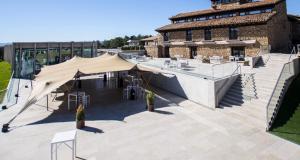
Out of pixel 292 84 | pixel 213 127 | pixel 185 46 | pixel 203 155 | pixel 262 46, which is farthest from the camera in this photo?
pixel 185 46

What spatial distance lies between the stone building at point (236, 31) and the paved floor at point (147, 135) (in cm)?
1312

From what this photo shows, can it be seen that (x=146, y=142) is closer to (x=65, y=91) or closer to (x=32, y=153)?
(x=32, y=153)

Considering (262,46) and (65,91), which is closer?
(65,91)

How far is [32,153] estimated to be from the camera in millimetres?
8281

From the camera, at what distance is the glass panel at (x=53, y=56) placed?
28984 millimetres

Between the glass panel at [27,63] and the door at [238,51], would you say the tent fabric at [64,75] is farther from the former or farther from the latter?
the door at [238,51]

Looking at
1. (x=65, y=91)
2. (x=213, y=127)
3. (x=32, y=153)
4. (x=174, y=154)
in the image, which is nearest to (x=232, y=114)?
(x=213, y=127)

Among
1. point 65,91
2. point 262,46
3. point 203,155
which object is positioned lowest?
point 203,155

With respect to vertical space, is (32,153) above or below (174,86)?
below

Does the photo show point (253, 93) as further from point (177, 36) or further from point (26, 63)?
point (26, 63)

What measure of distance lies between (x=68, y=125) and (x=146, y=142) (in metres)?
4.42

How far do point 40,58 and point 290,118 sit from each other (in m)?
27.3

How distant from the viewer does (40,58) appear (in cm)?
2802

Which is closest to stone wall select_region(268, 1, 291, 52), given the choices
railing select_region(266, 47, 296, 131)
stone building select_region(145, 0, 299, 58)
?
stone building select_region(145, 0, 299, 58)
